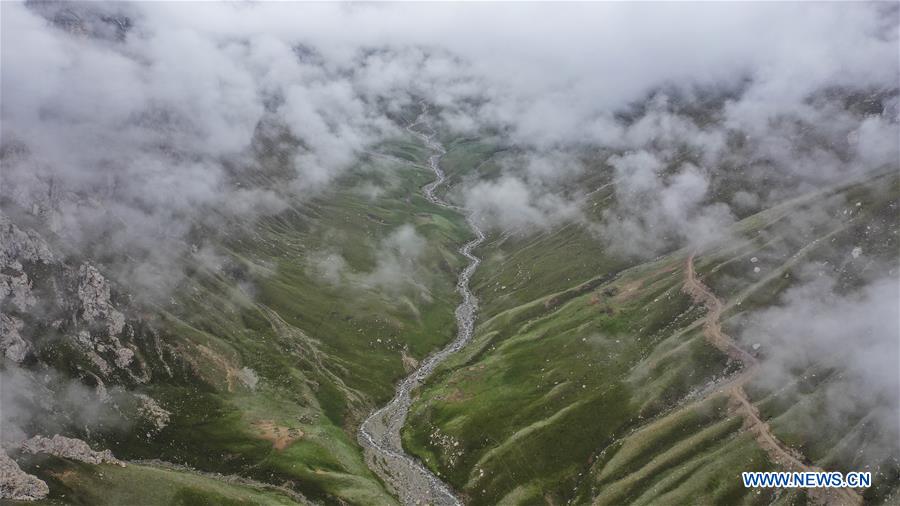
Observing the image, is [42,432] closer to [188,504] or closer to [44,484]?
[44,484]

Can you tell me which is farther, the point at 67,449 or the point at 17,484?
the point at 67,449

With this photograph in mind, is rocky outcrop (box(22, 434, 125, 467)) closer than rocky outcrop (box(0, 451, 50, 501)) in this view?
No

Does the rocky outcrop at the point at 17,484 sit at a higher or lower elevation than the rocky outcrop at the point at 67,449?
lower

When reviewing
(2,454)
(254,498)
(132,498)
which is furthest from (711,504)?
(2,454)

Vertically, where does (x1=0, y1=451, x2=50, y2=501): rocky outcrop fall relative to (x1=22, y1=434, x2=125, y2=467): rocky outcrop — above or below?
below

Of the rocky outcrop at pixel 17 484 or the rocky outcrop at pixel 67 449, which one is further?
the rocky outcrop at pixel 67 449
